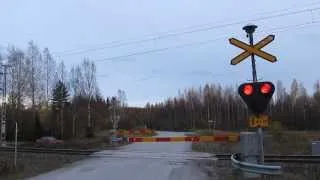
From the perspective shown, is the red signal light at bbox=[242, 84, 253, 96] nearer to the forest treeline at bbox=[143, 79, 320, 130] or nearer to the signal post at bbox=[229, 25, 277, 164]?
the signal post at bbox=[229, 25, 277, 164]

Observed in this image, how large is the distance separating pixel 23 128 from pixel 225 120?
90.0 m

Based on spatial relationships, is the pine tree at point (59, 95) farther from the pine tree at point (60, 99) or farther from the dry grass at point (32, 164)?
the dry grass at point (32, 164)

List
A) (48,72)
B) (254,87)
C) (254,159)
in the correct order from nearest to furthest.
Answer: (254,87)
(254,159)
(48,72)

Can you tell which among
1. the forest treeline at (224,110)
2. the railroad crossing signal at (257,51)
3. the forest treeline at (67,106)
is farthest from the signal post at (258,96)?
the forest treeline at (224,110)

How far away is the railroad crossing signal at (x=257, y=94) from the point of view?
13.9m

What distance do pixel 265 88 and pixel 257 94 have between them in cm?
24

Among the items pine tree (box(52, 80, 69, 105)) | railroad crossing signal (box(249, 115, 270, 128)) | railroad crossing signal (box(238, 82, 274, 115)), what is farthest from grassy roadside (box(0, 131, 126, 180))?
pine tree (box(52, 80, 69, 105))

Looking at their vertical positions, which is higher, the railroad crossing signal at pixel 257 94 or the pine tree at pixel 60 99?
the pine tree at pixel 60 99

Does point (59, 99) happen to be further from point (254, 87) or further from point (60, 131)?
point (254, 87)

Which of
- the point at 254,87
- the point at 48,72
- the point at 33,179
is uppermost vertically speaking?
the point at 48,72

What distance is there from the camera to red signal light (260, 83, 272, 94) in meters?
13.9

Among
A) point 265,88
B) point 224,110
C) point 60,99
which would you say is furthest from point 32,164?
point 224,110

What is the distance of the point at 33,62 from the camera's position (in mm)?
83312

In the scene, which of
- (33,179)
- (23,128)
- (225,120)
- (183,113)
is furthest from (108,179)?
(183,113)
